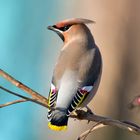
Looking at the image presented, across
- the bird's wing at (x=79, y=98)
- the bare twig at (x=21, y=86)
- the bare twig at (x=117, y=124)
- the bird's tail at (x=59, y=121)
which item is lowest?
the bird's tail at (x=59, y=121)

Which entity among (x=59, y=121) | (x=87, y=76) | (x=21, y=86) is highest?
(x=21, y=86)

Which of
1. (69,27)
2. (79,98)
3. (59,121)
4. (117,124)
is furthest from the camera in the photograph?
(69,27)

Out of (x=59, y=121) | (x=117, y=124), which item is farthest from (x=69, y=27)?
(x=117, y=124)

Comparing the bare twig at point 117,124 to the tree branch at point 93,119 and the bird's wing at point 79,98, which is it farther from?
the bird's wing at point 79,98

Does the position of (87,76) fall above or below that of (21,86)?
below

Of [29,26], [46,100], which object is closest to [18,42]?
[29,26]

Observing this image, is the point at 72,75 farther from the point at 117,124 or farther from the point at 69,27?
the point at 117,124

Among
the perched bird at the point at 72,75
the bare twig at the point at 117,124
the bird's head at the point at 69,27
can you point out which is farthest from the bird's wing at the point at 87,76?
the bare twig at the point at 117,124

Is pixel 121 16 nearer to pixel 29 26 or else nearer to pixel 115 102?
pixel 115 102
